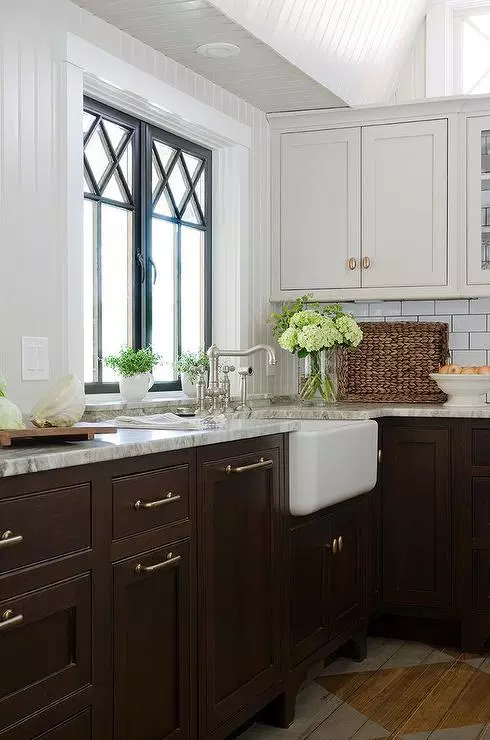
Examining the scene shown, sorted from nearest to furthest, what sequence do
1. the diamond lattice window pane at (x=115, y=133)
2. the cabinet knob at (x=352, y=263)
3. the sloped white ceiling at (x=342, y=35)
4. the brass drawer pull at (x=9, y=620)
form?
the brass drawer pull at (x=9, y=620)
the sloped white ceiling at (x=342, y=35)
the diamond lattice window pane at (x=115, y=133)
the cabinet knob at (x=352, y=263)

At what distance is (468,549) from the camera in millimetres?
3840

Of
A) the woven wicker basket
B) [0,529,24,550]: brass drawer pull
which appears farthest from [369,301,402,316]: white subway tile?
[0,529,24,550]: brass drawer pull

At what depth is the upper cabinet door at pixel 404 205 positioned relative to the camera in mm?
4285

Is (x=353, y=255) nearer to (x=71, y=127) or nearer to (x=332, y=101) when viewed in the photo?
(x=332, y=101)

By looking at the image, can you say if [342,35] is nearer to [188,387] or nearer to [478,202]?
[478,202]

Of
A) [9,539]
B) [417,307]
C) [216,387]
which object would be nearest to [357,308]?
[417,307]

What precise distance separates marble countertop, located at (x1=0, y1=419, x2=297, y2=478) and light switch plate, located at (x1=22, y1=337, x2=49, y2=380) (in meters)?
0.40

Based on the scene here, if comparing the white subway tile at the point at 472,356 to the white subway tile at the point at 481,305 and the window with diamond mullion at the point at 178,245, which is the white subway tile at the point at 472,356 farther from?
the window with diamond mullion at the point at 178,245

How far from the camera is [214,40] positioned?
3.43m

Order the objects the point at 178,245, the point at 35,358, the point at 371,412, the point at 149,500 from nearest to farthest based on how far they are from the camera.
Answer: the point at 149,500, the point at 35,358, the point at 371,412, the point at 178,245

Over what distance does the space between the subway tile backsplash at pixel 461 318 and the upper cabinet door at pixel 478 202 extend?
0.31 m

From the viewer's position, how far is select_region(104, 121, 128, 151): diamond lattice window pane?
11.6ft

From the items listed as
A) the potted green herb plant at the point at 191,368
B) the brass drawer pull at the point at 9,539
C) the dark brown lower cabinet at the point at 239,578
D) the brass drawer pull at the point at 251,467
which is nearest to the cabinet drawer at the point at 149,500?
the dark brown lower cabinet at the point at 239,578

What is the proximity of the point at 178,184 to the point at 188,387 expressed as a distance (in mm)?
851
